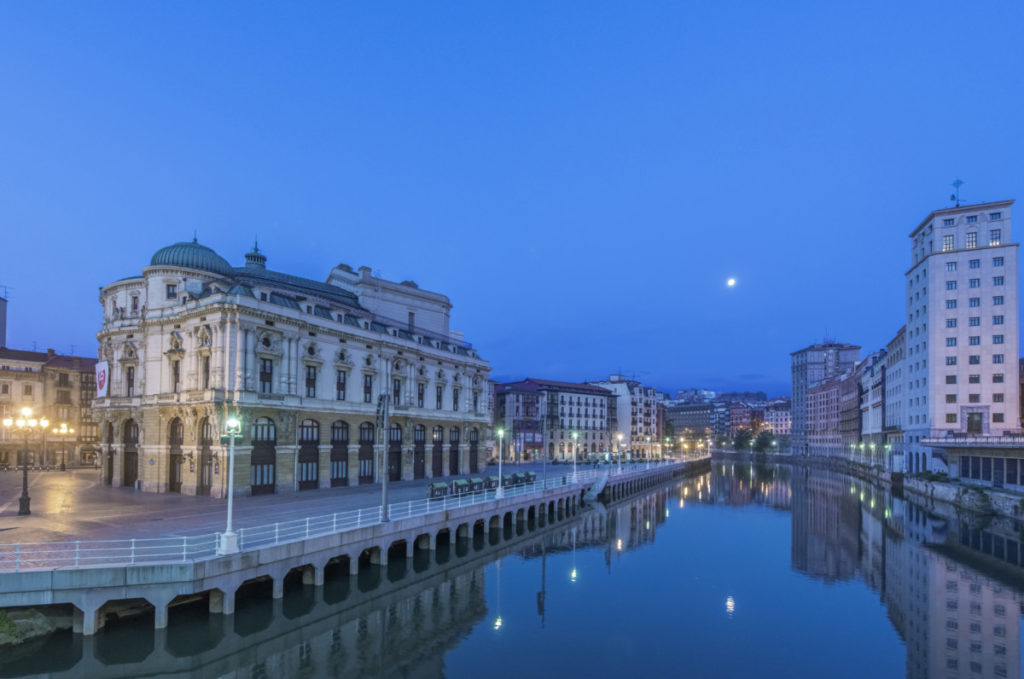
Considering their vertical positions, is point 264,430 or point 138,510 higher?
point 264,430

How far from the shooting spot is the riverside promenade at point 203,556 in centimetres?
2314

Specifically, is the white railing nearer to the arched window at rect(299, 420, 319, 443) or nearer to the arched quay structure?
the arched quay structure

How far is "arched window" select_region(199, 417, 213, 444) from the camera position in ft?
164

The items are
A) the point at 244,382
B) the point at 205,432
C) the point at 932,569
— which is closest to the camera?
the point at 932,569

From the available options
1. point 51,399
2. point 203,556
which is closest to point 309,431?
point 203,556

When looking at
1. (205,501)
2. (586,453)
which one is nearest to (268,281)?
(205,501)

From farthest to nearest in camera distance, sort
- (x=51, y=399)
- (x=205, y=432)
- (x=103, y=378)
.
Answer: (x=51, y=399)
(x=103, y=378)
(x=205, y=432)

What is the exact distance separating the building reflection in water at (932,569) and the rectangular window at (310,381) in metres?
43.6

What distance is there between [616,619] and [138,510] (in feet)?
105

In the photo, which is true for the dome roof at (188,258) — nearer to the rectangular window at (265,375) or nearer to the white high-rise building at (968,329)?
the rectangular window at (265,375)

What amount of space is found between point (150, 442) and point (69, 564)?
34.2 metres

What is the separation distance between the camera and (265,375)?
2072 inches

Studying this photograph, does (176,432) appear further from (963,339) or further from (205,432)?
(963,339)

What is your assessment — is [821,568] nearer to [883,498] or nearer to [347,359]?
[347,359]
